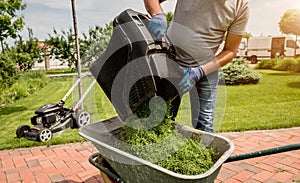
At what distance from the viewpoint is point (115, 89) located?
115 cm

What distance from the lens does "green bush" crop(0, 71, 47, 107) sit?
589 centimetres

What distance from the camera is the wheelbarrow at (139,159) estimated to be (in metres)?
0.97

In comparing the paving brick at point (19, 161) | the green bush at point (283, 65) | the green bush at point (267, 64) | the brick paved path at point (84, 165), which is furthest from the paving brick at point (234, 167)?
the green bush at point (267, 64)

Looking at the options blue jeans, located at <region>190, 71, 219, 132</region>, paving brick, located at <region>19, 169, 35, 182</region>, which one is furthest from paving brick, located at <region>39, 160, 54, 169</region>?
blue jeans, located at <region>190, 71, 219, 132</region>

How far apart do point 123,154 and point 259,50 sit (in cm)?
1979

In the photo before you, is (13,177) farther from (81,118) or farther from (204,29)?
(204,29)

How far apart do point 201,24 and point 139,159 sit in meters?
0.81

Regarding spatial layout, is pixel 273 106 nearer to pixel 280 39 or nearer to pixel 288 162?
pixel 288 162

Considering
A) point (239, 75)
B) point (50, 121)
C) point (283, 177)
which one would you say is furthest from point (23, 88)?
point (283, 177)

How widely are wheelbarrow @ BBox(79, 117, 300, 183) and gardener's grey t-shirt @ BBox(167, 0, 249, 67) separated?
0.43 metres

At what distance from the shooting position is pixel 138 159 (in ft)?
3.27

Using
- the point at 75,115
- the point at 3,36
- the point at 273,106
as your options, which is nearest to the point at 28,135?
the point at 75,115

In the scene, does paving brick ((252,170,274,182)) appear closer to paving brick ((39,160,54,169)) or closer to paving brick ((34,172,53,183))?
paving brick ((34,172,53,183))

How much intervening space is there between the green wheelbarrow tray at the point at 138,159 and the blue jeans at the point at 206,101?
Answer: 29 centimetres
